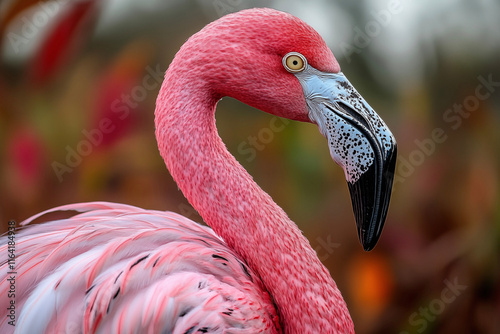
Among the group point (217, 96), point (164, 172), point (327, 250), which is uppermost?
point (217, 96)

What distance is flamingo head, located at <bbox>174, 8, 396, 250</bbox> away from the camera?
1.04 m

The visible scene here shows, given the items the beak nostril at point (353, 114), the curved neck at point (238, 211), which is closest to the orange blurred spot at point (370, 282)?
the curved neck at point (238, 211)

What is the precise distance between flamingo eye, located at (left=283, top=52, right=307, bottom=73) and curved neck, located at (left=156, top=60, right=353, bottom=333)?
0.64ft

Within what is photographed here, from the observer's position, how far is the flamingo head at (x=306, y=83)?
1.04 m

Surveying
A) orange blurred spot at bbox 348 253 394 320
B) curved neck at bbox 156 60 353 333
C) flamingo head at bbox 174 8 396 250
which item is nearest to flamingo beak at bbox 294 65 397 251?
flamingo head at bbox 174 8 396 250

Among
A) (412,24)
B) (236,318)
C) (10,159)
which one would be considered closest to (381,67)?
(412,24)

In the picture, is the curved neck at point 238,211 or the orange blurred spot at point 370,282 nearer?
the curved neck at point 238,211

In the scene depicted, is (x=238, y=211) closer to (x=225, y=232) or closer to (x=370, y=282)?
(x=225, y=232)

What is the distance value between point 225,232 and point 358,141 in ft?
1.28

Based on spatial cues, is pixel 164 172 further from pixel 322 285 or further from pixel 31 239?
pixel 322 285

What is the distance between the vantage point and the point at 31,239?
1.21 metres

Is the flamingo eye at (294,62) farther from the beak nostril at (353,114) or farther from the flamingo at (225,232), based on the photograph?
the beak nostril at (353,114)

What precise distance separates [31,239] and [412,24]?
1.99 meters

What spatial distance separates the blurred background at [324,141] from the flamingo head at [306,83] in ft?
3.90
